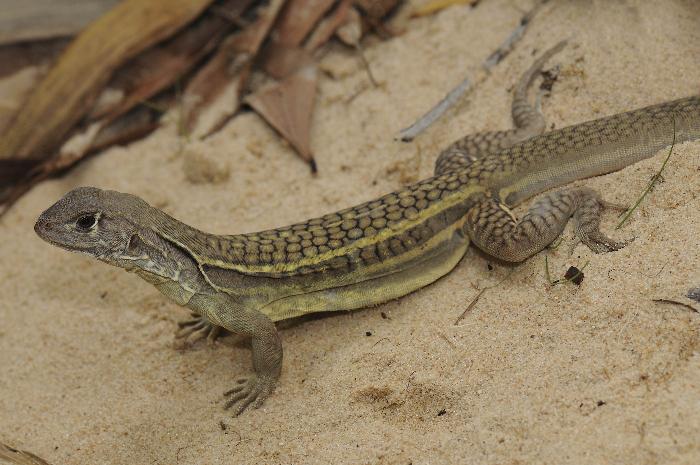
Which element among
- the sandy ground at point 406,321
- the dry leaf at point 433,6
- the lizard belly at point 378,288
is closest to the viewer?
the sandy ground at point 406,321

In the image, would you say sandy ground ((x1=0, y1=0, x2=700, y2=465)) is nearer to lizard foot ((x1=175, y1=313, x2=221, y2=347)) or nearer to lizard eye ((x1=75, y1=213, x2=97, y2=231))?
lizard foot ((x1=175, y1=313, x2=221, y2=347))

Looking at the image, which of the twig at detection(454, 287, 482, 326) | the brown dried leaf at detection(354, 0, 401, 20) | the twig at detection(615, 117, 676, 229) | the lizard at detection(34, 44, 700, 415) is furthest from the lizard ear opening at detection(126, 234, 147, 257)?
the brown dried leaf at detection(354, 0, 401, 20)

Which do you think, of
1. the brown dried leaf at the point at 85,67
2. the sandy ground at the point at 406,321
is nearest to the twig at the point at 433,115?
the sandy ground at the point at 406,321

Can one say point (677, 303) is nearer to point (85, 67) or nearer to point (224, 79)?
point (224, 79)

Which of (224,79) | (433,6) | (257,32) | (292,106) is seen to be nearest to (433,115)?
(292,106)

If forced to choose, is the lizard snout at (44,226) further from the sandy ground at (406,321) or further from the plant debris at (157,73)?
the plant debris at (157,73)

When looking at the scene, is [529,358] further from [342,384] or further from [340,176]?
[340,176]
